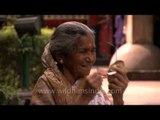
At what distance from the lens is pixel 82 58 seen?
11.6 feet

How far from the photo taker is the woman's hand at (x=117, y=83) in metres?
3.53

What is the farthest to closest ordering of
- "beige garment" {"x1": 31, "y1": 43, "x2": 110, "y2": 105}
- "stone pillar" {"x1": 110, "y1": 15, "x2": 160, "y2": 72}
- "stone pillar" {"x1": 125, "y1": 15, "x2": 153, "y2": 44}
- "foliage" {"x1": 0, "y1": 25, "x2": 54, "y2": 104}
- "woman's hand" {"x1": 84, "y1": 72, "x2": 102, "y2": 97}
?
1. "stone pillar" {"x1": 125, "y1": 15, "x2": 153, "y2": 44}
2. "stone pillar" {"x1": 110, "y1": 15, "x2": 160, "y2": 72}
3. "foliage" {"x1": 0, "y1": 25, "x2": 54, "y2": 104}
4. "woman's hand" {"x1": 84, "y1": 72, "x2": 102, "y2": 97}
5. "beige garment" {"x1": 31, "y1": 43, "x2": 110, "y2": 105}

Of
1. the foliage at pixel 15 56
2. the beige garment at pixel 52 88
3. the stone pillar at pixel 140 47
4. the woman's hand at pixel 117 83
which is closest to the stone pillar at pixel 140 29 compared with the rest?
the stone pillar at pixel 140 47

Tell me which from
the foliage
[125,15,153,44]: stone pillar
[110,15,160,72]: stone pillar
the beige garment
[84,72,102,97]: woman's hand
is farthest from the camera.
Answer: [125,15,153,44]: stone pillar

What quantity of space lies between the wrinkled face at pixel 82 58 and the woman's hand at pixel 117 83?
0.15 m

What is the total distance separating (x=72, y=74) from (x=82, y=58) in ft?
0.37

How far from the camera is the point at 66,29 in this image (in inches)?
135

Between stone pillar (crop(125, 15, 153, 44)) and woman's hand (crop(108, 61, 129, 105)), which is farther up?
woman's hand (crop(108, 61, 129, 105))

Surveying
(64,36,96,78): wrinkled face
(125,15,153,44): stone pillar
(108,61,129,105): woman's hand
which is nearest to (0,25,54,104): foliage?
(64,36,96,78): wrinkled face

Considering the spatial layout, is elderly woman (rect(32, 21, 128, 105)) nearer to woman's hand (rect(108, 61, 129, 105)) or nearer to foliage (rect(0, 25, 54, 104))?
woman's hand (rect(108, 61, 129, 105))

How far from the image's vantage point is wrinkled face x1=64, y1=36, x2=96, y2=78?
137 inches
